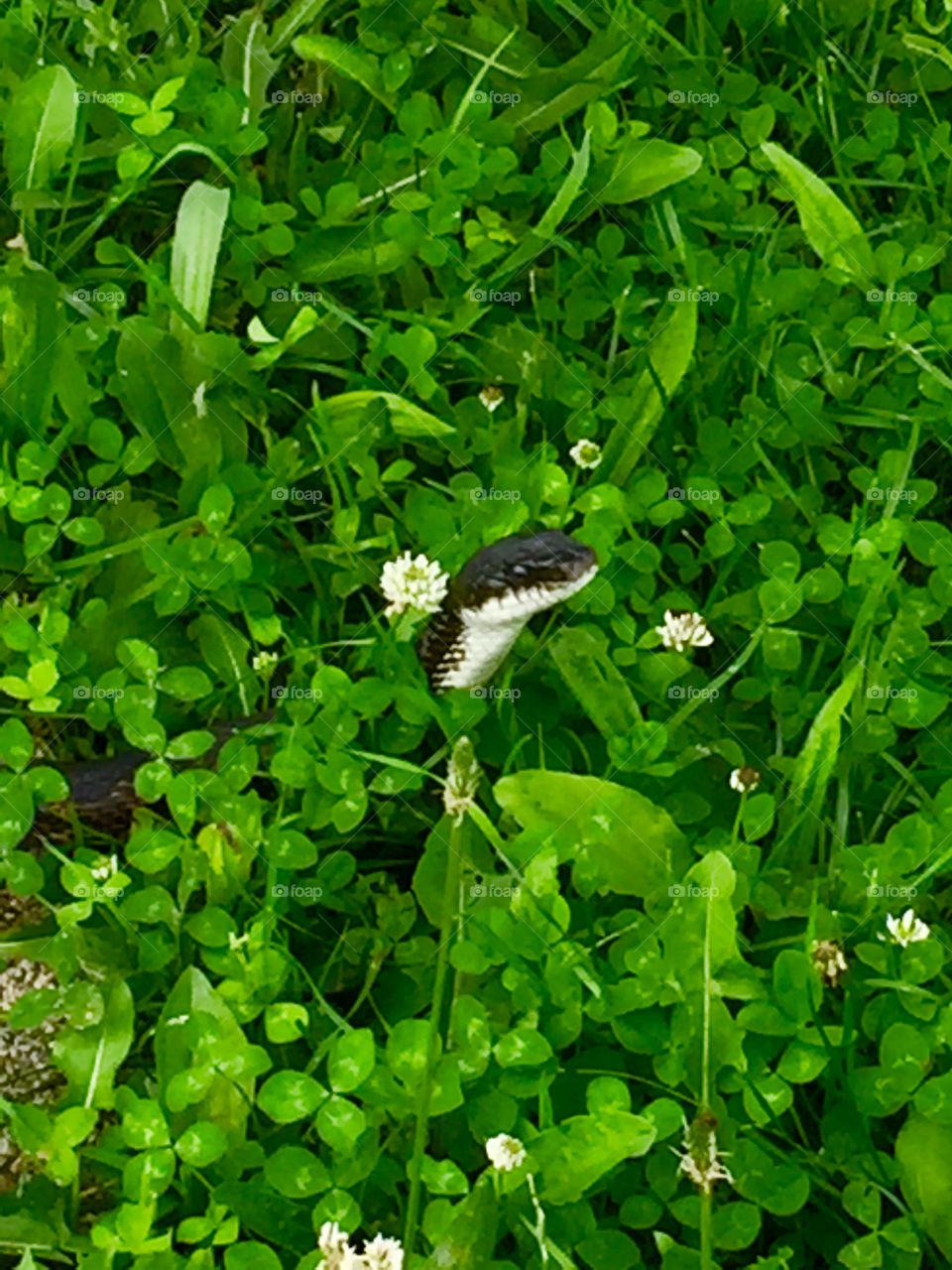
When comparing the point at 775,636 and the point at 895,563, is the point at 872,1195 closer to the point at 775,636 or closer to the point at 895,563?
the point at 775,636

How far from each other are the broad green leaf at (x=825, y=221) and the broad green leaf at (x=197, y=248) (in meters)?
0.96

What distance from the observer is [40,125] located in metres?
2.70

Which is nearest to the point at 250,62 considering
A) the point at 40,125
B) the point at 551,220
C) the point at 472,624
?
the point at 40,125

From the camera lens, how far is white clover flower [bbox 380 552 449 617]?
2.25 m

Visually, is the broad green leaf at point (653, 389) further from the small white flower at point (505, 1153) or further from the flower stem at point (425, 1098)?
the small white flower at point (505, 1153)

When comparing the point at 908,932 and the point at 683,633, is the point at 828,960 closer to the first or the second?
the point at 908,932

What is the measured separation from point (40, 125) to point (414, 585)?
3.69 ft

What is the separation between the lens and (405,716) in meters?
2.20

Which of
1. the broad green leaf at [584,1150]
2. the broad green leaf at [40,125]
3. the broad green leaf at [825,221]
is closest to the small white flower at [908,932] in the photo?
the broad green leaf at [584,1150]

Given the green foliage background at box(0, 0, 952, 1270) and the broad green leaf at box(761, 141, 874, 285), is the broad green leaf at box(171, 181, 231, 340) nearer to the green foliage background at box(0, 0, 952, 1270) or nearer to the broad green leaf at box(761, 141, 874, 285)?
the green foliage background at box(0, 0, 952, 1270)

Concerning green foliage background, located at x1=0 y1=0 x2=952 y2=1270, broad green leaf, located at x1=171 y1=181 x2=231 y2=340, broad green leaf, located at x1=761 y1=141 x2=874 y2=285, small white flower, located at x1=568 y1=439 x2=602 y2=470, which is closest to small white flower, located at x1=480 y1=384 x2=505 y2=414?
green foliage background, located at x1=0 y1=0 x2=952 y2=1270

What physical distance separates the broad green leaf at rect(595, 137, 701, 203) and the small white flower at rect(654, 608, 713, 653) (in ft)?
2.90

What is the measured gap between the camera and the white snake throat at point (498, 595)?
218 cm

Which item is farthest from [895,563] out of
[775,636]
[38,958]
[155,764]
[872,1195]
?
[38,958]
